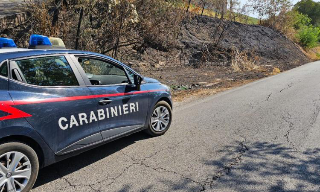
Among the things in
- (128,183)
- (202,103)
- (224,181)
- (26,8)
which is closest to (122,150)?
(128,183)

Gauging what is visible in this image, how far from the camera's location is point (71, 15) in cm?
992

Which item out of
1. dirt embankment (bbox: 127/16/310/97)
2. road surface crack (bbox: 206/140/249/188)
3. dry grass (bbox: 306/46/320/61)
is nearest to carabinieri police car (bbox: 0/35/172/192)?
road surface crack (bbox: 206/140/249/188)

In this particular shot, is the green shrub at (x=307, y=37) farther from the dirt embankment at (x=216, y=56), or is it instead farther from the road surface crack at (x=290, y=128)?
the road surface crack at (x=290, y=128)

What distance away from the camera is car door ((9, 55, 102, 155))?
8.70 feet

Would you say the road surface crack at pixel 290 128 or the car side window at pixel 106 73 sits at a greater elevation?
the car side window at pixel 106 73

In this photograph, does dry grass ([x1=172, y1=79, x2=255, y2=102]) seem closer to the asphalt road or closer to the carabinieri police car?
the asphalt road

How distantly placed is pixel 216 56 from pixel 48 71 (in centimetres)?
1563

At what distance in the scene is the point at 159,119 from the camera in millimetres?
4664

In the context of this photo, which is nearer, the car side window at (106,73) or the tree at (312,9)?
the car side window at (106,73)

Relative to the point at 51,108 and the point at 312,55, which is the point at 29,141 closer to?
the point at 51,108

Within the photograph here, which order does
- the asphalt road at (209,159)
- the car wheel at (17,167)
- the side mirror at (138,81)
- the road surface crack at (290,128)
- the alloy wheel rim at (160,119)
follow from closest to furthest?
1. the car wheel at (17,167)
2. the asphalt road at (209,159)
3. the side mirror at (138,81)
4. the road surface crack at (290,128)
5. the alloy wheel rim at (160,119)

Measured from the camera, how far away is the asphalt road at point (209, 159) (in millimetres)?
3107

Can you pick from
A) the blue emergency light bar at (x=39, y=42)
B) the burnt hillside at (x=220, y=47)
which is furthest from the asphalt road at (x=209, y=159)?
the burnt hillside at (x=220, y=47)

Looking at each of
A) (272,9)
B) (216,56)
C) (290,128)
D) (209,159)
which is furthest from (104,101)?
(272,9)
